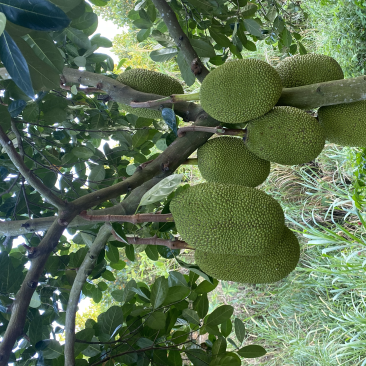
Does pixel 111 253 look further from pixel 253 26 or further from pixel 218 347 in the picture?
pixel 253 26

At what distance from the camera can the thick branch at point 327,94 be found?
2.31 feet

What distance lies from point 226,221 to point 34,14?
1.60 feet

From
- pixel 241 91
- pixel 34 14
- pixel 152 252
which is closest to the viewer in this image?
pixel 34 14

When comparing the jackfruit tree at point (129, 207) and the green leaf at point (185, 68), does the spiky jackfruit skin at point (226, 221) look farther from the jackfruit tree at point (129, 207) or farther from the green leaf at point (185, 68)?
the green leaf at point (185, 68)

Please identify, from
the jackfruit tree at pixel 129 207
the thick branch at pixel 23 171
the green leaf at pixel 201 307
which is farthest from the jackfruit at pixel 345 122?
the thick branch at pixel 23 171

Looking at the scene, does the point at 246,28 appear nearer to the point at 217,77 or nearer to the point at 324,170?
the point at 217,77

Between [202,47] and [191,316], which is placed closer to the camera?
[191,316]

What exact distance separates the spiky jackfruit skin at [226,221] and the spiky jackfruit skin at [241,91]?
19 centimetres

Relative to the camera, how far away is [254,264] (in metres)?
0.75

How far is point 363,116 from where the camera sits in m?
0.78

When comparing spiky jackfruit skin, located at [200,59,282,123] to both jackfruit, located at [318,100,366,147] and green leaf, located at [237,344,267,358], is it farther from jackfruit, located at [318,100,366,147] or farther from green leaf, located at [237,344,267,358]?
green leaf, located at [237,344,267,358]

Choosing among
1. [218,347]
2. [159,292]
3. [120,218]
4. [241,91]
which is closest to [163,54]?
[241,91]

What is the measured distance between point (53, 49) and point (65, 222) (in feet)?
0.98

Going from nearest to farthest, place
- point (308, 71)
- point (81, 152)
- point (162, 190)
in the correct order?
point (162, 190) → point (308, 71) → point (81, 152)
